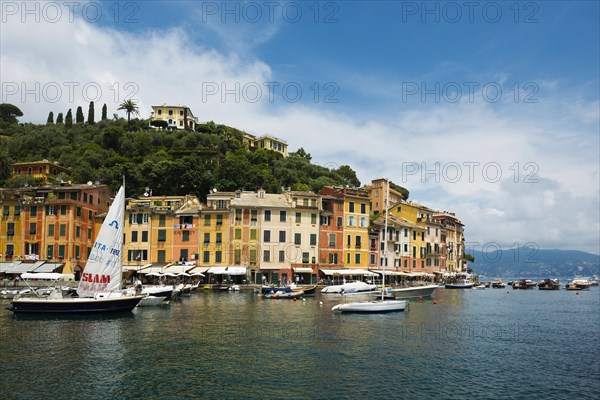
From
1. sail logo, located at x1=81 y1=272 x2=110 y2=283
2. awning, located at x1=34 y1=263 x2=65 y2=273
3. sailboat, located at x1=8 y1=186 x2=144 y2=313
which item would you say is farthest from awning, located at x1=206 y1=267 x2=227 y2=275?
sail logo, located at x1=81 y1=272 x2=110 y2=283

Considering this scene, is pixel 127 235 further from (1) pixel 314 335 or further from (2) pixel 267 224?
(1) pixel 314 335

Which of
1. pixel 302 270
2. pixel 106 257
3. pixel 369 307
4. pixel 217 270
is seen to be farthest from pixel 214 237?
pixel 369 307

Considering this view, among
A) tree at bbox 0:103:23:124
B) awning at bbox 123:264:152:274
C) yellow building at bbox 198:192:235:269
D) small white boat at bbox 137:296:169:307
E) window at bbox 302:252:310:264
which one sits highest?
tree at bbox 0:103:23:124

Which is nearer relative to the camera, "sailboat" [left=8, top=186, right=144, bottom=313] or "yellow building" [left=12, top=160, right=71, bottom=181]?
"sailboat" [left=8, top=186, right=144, bottom=313]

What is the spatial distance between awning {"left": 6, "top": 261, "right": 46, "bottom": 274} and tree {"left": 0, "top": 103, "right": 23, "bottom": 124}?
10510 cm

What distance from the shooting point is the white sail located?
43.2 metres

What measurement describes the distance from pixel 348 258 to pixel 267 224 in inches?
637

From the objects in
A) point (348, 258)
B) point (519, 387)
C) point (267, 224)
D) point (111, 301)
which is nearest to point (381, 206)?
point (348, 258)

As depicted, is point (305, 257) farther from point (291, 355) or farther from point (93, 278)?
point (291, 355)

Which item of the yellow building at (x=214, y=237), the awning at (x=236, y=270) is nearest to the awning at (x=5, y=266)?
the yellow building at (x=214, y=237)

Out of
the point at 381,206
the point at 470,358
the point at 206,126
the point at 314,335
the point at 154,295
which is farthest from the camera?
the point at 206,126

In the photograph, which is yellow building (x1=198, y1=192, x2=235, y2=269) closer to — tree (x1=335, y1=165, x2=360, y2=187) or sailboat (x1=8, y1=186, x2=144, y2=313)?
sailboat (x1=8, y1=186, x2=144, y2=313)

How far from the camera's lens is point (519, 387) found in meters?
24.9

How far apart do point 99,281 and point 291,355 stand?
22127 mm
